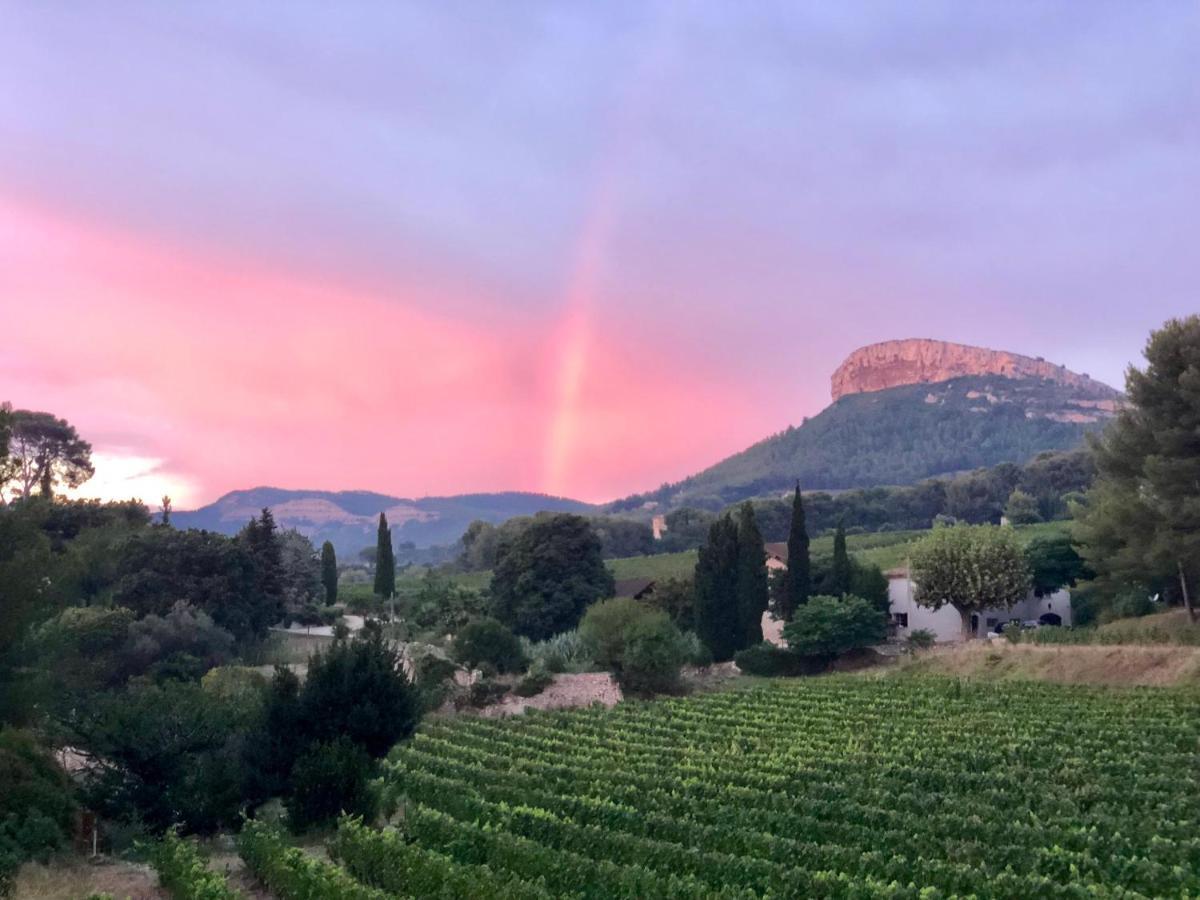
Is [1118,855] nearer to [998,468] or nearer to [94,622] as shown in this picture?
[94,622]

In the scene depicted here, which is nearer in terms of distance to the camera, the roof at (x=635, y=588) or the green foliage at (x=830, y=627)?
the green foliage at (x=830, y=627)

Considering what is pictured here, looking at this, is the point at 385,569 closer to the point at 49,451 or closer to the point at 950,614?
the point at 49,451

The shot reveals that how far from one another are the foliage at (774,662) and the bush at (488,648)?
11.2 metres

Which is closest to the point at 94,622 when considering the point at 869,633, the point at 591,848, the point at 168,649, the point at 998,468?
the point at 168,649

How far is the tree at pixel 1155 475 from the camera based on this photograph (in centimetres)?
3919

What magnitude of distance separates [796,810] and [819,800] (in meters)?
0.79

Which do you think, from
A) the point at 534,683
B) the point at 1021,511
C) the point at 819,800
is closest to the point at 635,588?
the point at 534,683

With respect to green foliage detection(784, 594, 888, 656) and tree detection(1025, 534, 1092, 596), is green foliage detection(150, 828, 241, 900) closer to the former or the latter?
green foliage detection(784, 594, 888, 656)

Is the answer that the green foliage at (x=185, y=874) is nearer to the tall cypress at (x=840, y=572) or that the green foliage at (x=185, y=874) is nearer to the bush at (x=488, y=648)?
the bush at (x=488, y=648)

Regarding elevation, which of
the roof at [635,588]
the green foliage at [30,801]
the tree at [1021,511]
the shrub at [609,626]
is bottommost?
the green foliage at [30,801]

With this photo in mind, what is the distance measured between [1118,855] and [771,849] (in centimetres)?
475

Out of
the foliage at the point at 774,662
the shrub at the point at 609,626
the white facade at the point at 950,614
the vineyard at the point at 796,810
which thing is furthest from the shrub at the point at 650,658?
the white facade at the point at 950,614

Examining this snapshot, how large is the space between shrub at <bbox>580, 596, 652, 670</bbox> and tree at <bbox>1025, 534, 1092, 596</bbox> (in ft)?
73.5

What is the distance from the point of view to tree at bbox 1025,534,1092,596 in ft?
187
